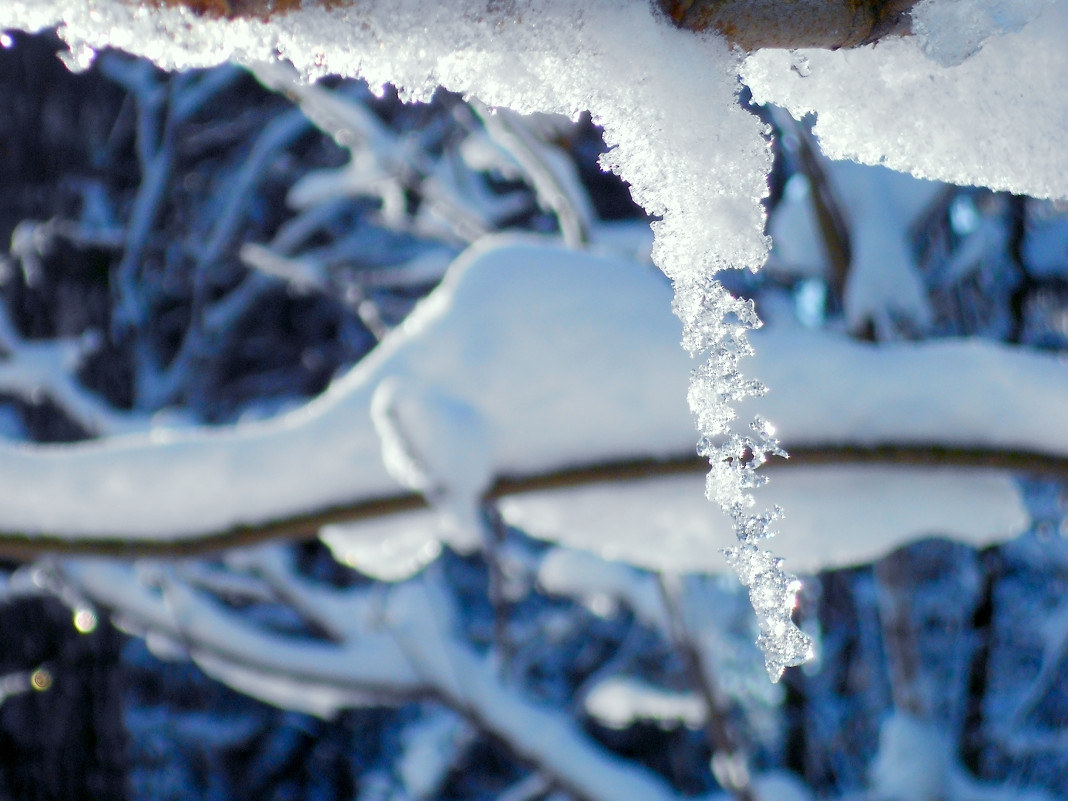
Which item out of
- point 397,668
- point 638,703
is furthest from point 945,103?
point 638,703

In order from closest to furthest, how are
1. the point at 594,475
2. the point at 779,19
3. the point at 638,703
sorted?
1. the point at 779,19
2. the point at 594,475
3. the point at 638,703

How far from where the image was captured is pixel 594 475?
810 mm

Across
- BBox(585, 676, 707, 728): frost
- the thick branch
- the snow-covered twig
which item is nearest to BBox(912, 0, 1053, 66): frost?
the thick branch

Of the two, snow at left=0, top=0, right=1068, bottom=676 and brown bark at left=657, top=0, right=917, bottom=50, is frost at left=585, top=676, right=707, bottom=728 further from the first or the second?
brown bark at left=657, top=0, right=917, bottom=50

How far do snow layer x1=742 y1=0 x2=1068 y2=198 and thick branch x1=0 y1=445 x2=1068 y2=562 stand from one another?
1.27 ft

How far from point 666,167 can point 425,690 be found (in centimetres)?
162

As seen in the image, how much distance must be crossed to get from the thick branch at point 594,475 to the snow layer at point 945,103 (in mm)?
387

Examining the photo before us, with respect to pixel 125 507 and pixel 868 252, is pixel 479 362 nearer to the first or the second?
pixel 125 507

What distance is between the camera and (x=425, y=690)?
180cm

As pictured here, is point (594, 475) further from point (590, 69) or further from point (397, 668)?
point (397, 668)

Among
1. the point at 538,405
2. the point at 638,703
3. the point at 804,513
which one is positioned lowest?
the point at 638,703

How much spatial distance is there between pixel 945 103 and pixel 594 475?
0.46m

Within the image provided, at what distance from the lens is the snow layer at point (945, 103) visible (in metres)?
0.43

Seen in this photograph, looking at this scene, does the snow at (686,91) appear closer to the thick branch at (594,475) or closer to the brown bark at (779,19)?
the brown bark at (779,19)
